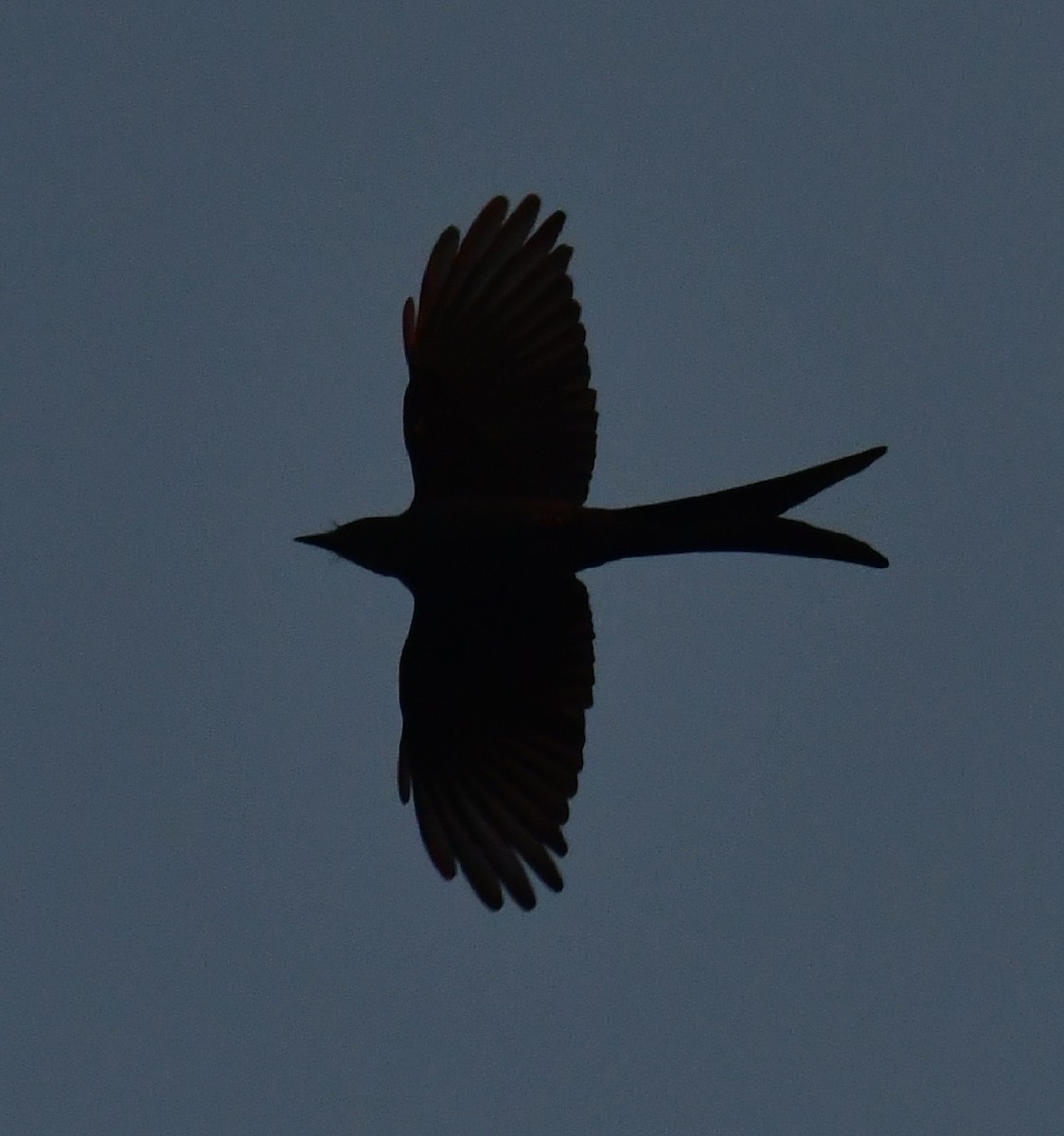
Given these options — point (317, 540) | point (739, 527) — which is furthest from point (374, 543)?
point (739, 527)

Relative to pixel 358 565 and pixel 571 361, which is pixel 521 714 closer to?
pixel 358 565

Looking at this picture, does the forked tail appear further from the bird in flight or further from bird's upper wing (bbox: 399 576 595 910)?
bird's upper wing (bbox: 399 576 595 910)

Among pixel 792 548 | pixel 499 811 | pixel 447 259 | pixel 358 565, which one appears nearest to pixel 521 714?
pixel 499 811

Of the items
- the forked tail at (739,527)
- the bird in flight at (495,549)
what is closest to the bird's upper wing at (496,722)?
the bird in flight at (495,549)

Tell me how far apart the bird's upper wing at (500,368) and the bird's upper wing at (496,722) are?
0.57 meters

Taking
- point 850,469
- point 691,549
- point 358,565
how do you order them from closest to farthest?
1. point 850,469
2. point 691,549
3. point 358,565

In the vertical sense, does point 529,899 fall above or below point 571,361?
below

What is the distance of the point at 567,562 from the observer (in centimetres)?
837

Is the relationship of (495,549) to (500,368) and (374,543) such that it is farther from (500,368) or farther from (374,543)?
(500,368)

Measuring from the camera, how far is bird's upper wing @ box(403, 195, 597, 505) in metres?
8.66

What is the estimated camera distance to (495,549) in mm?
8344

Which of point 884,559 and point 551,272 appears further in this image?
point 551,272

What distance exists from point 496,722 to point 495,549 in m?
1.04

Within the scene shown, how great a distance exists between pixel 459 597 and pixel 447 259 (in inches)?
67.9
